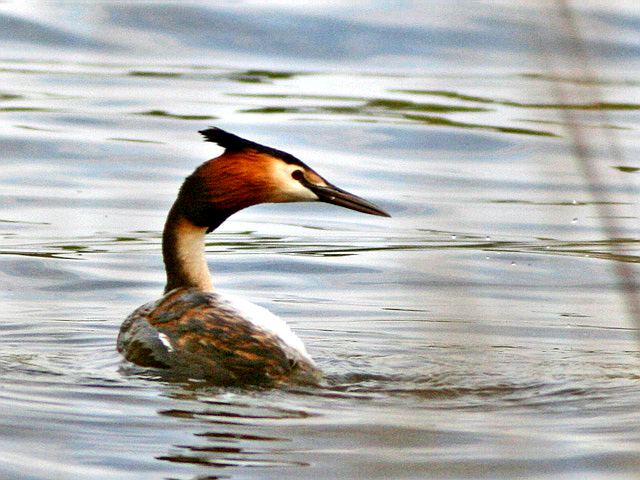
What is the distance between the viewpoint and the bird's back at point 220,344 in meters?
5.48

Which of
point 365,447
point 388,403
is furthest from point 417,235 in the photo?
point 365,447

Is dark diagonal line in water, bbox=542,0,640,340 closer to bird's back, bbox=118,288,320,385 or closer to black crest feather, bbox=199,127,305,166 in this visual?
bird's back, bbox=118,288,320,385

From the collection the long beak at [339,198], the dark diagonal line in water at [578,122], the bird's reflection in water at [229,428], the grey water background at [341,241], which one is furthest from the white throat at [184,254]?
the dark diagonal line in water at [578,122]

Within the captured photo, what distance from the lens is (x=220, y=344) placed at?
553 centimetres

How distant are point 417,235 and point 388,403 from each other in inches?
158

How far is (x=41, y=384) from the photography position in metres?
5.41

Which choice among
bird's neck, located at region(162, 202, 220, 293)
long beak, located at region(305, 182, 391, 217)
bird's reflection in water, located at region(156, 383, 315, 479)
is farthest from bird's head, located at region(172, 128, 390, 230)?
bird's reflection in water, located at region(156, 383, 315, 479)

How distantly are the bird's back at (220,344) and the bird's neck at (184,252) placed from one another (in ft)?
1.45

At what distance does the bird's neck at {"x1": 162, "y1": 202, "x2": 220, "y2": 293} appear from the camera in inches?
249

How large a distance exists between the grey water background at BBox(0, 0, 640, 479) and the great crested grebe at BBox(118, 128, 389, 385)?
13 centimetres

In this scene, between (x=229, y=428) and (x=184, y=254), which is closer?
(x=229, y=428)

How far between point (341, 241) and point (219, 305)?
11.5 ft

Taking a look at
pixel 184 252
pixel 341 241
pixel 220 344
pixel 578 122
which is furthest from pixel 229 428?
pixel 341 241

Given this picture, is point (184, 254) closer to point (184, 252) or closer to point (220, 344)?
point (184, 252)
